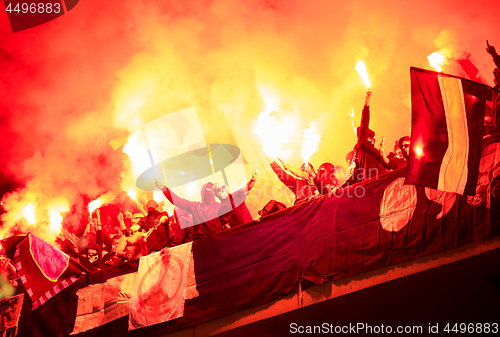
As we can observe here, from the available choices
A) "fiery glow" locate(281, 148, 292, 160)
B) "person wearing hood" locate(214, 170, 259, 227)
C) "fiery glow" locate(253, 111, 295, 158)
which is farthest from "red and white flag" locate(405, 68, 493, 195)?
"fiery glow" locate(281, 148, 292, 160)

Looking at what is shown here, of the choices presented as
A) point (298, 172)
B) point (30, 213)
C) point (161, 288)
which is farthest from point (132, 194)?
point (298, 172)

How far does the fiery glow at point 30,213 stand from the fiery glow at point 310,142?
26.7ft

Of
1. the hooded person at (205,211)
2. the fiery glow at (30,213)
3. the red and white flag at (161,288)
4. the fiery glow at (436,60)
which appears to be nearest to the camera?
the red and white flag at (161,288)

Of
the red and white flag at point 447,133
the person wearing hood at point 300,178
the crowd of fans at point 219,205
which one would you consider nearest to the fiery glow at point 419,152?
the red and white flag at point 447,133

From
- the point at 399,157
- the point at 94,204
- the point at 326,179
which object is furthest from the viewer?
the point at 94,204

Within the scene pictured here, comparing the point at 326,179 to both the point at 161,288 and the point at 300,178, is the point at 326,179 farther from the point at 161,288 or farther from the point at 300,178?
the point at 161,288

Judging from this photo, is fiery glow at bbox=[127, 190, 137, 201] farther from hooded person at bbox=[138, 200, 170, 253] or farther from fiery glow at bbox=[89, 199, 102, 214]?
hooded person at bbox=[138, 200, 170, 253]

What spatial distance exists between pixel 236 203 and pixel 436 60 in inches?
228
